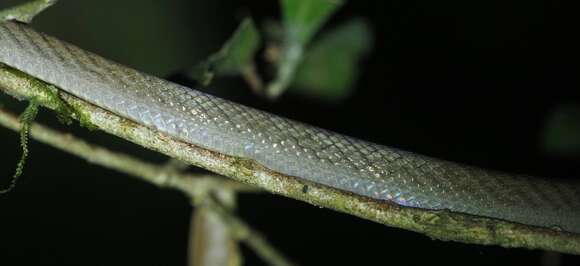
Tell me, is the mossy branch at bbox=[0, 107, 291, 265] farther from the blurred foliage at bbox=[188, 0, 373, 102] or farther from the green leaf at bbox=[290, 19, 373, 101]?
the green leaf at bbox=[290, 19, 373, 101]

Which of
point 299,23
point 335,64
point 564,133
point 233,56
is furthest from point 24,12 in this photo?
point 564,133

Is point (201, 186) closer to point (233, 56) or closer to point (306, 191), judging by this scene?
point (233, 56)

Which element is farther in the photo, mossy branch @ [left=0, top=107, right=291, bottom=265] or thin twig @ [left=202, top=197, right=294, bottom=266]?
thin twig @ [left=202, top=197, right=294, bottom=266]

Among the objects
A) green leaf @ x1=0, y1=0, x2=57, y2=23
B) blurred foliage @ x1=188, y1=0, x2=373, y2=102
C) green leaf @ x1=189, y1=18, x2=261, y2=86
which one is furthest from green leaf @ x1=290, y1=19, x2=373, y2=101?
green leaf @ x1=0, y1=0, x2=57, y2=23

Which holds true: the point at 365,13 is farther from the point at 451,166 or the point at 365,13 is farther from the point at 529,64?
the point at 451,166

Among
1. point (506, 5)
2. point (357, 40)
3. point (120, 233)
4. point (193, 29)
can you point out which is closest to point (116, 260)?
point (120, 233)

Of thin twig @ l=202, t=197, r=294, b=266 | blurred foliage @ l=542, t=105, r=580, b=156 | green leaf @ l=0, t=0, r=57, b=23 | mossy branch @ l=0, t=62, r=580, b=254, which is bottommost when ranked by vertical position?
thin twig @ l=202, t=197, r=294, b=266

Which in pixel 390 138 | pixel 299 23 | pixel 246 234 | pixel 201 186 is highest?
pixel 299 23
